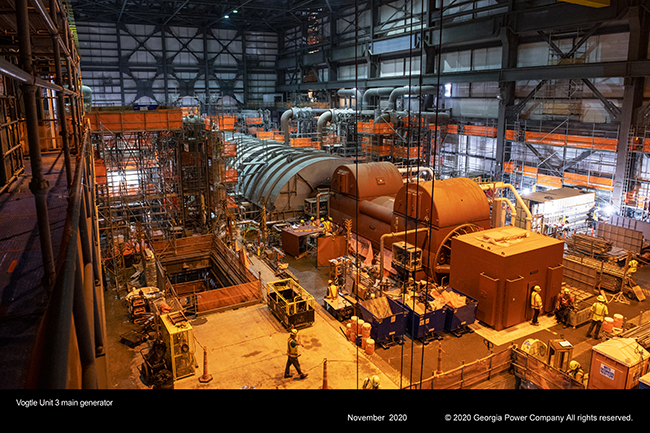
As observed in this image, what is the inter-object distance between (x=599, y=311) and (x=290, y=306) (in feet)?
26.7

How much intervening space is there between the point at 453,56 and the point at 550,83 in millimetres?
8348

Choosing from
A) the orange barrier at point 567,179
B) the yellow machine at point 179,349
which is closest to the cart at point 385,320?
the yellow machine at point 179,349

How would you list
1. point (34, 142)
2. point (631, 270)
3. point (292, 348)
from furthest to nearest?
1. point (631, 270)
2. point (292, 348)
3. point (34, 142)

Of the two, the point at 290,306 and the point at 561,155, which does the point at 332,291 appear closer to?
the point at 290,306

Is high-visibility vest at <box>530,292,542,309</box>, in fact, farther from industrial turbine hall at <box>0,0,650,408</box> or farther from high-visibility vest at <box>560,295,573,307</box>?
high-visibility vest at <box>560,295,573,307</box>

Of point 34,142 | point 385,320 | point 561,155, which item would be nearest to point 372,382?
point 385,320

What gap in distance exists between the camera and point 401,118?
1137 inches

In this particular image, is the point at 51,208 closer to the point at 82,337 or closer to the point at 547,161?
the point at 82,337

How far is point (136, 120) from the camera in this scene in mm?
18328

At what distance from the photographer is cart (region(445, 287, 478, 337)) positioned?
1281cm

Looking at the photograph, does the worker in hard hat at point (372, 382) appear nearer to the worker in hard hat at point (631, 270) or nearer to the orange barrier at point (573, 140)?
the worker in hard hat at point (631, 270)

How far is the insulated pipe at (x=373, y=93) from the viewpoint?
1301 inches

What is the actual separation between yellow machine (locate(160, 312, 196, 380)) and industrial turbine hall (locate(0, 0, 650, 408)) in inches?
1.9
